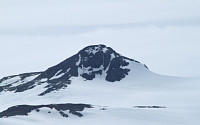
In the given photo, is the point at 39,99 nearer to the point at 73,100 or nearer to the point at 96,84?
the point at 73,100

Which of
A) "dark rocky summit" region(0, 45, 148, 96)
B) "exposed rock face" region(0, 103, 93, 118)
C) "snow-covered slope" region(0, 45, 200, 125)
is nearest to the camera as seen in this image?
Answer: "exposed rock face" region(0, 103, 93, 118)

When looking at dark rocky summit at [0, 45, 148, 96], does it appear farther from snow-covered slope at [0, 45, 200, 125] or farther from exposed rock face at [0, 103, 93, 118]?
exposed rock face at [0, 103, 93, 118]

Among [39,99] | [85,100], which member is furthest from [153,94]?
[39,99]

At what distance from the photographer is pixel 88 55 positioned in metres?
177

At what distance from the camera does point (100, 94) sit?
14838cm

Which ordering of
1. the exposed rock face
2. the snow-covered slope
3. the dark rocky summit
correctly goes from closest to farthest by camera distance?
the exposed rock face < the snow-covered slope < the dark rocky summit

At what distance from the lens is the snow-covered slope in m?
102

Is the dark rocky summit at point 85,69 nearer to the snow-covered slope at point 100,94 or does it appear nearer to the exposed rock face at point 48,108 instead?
the snow-covered slope at point 100,94

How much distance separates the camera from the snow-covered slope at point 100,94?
4016 inches

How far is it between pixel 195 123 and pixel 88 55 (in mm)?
79260

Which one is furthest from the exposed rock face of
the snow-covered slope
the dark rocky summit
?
the dark rocky summit

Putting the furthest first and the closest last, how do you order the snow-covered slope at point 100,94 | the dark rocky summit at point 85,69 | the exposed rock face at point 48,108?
the dark rocky summit at point 85,69, the snow-covered slope at point 100,94, the exposed rock face at point 48,108

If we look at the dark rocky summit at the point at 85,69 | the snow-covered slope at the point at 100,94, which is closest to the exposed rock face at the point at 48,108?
the snow-covered slope at the point at 100,94

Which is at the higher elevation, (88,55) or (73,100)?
(88,55)
